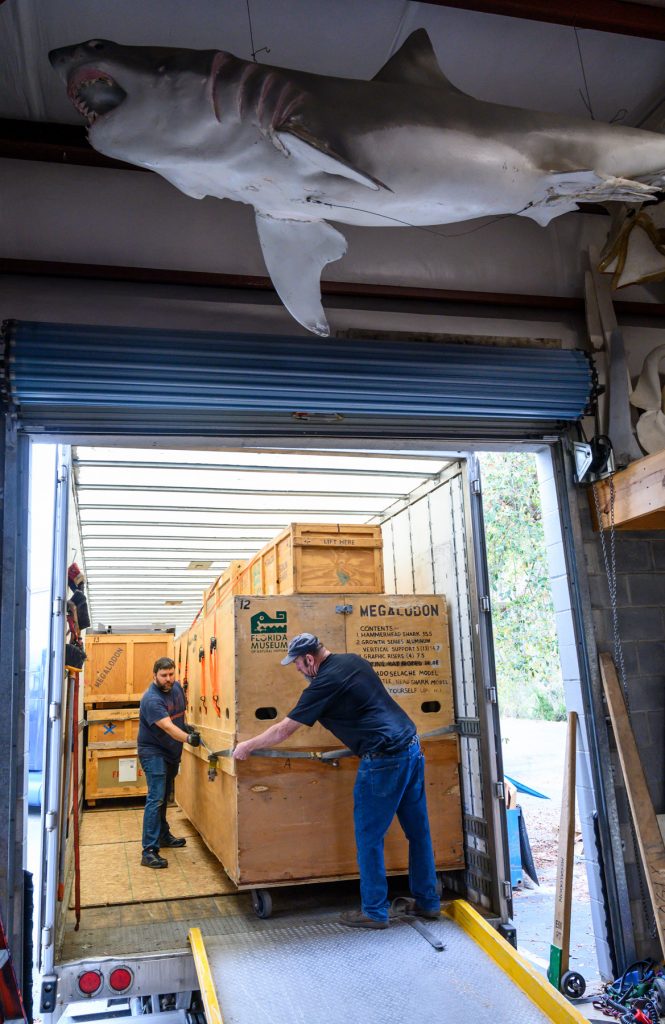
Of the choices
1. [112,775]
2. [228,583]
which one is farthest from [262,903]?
[112,775]

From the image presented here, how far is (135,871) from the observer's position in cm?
→ 657

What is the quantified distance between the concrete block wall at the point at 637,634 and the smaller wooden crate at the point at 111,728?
266 inches

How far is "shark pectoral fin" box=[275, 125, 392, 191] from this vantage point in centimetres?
314

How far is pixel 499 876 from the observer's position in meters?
5.32

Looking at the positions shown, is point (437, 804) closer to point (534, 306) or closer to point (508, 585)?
point (534, 306)

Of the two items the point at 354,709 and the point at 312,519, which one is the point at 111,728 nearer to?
the point at 312,519

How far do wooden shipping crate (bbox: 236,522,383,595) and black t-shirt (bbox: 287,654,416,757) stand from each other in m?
0.70

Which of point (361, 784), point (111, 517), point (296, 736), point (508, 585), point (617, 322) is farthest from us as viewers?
point (508, 585)

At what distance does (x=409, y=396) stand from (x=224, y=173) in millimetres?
2076

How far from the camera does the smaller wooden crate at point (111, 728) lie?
10164 mm

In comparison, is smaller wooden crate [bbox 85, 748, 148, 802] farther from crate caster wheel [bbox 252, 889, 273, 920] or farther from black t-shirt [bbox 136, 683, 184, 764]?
crate caster wheel [bbox 252, 889, 273, 920]

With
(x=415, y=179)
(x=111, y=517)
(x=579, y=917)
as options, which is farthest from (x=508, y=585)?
(x=415, y=179)

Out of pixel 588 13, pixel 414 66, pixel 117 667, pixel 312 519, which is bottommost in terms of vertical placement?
pixel 117 667

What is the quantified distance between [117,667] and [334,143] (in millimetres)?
9022
